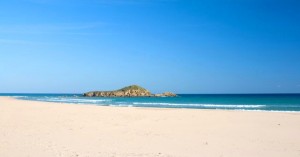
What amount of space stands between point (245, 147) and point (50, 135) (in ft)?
24.3

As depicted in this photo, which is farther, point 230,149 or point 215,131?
point 215,131

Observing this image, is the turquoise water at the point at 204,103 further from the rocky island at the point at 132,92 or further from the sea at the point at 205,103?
the rocky island at the point at 132,92

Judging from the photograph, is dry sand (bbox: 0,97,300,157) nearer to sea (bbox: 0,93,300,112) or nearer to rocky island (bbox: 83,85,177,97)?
sea (bbox: 0,93,300,112)

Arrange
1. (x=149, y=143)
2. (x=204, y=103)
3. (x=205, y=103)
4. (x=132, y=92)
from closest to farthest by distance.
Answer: (x=149, y=143)
(x=205, y=103)
(x=204, y=103)
(x=132, y=92)

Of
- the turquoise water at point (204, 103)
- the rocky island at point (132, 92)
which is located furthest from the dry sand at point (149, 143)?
the rocky island at point (132, 92)

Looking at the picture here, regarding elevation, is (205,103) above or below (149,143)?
above

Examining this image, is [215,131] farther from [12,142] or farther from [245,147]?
[12,142]

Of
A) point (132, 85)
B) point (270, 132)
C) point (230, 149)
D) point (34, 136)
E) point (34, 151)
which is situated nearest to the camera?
point (34, 151)

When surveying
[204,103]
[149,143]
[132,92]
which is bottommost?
[149,143]

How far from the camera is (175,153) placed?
8828mm

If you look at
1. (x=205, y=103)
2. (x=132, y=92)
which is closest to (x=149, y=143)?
(x=205, y=103)

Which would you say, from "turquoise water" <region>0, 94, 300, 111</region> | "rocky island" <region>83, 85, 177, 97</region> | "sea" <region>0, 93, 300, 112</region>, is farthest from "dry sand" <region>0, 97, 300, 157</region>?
"rocky island" <region>83, 85, 177, 97</region>

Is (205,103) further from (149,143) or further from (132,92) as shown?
(132,92)

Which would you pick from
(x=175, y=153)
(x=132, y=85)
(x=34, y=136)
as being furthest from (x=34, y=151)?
(x=132, y=85)
